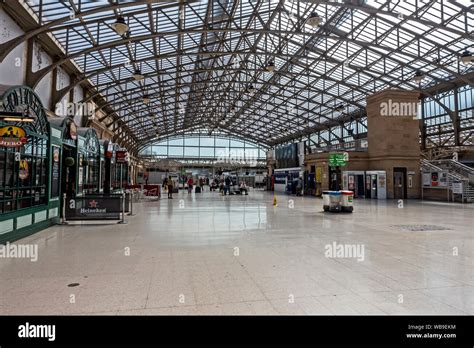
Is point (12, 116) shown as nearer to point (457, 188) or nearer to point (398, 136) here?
point (457, 188)

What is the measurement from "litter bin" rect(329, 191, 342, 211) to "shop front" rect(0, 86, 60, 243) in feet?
35.0

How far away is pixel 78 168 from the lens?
11.7m

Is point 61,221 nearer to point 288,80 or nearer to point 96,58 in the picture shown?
point 96,58

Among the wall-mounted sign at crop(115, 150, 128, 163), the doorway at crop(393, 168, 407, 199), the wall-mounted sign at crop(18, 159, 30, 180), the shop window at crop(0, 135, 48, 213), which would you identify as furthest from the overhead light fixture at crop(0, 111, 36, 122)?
the doorway at crop(393, 168, 407, 199)

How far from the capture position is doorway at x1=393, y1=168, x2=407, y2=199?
2077 cm

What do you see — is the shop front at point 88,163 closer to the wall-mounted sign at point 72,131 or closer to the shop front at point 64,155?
the shop front at point 64,155

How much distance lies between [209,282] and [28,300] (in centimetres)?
220

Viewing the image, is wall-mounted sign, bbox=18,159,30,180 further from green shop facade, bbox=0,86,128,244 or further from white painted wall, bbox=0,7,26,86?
white painted wall, bbox=0,7,26,86

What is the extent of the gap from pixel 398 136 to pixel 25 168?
22.5m

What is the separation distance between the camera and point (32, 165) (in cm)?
796

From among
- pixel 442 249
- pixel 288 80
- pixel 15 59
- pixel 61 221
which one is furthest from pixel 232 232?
pixel 288 80

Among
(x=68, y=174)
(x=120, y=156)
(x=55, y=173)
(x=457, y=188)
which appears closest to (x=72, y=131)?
(x=68, y=174)

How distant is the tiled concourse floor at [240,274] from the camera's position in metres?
3.19

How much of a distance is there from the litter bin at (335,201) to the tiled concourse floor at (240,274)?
4.50 meters
